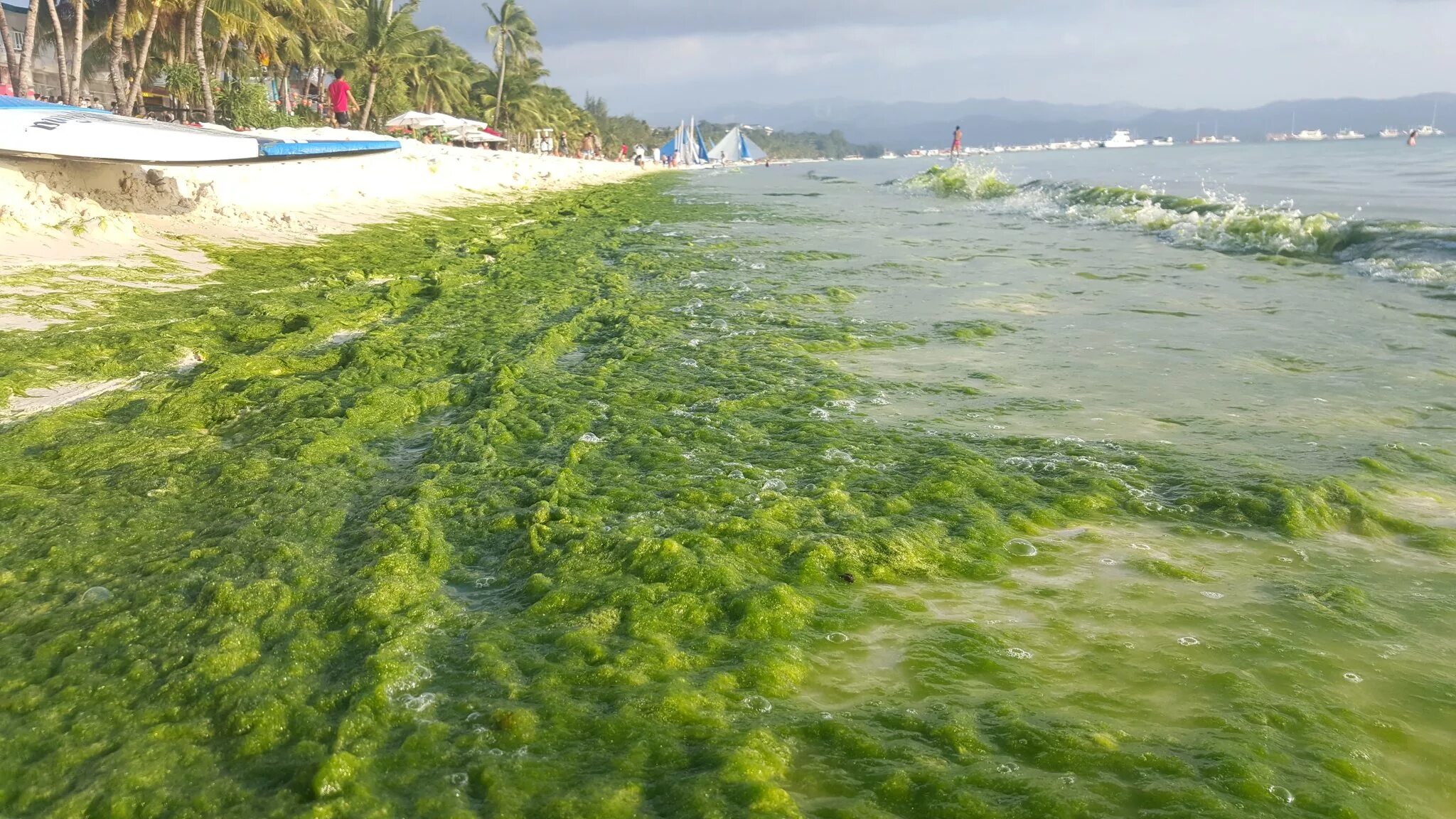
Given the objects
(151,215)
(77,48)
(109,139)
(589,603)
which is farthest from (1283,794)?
(77,48)

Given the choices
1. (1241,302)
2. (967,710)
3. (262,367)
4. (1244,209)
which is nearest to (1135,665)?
(967,710)

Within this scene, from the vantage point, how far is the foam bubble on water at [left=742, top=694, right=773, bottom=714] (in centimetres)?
305

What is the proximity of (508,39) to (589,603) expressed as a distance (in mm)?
68266

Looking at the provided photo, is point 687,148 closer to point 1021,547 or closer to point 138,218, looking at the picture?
point 138,218

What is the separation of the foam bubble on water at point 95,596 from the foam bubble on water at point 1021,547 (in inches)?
156

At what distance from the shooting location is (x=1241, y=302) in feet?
34.0

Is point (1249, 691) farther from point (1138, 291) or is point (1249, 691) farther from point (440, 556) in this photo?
point (1138, 291)

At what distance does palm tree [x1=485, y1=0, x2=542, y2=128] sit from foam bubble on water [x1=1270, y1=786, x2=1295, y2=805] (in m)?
63.8

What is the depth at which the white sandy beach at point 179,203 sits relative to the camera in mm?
10820

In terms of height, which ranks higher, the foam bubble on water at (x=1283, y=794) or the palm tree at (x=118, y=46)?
the palm tree at (x=118, y=46)

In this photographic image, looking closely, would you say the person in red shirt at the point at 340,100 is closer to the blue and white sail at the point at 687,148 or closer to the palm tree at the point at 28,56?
the palm tree at the point at 28,56

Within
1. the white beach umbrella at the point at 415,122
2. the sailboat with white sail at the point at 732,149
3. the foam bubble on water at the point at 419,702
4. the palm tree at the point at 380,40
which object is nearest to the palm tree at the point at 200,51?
the palm tree at the point at 380,40

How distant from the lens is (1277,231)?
51.5ft

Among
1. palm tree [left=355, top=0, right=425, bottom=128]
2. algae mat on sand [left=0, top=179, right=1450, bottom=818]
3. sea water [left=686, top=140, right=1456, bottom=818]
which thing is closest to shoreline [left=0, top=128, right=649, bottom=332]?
algae mat on sand [left=0, top=179, right=1450, bottom=818]
